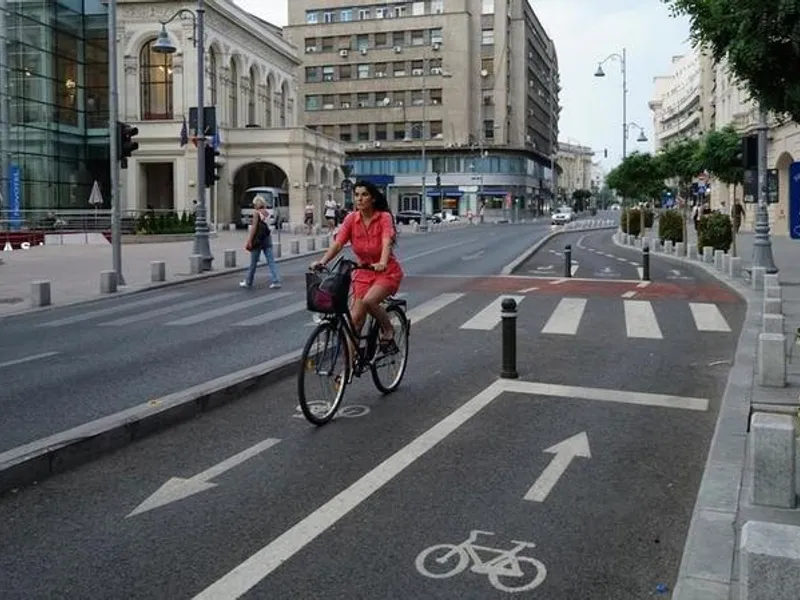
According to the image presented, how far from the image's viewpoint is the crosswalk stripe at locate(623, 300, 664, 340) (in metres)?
12.1

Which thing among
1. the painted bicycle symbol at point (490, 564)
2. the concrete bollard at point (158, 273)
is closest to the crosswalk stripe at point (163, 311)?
the concrete bollard at point (158, 273)

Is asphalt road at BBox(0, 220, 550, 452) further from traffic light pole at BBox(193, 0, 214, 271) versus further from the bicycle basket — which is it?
traffic light pole at BBox(193, 0, 214, 271)

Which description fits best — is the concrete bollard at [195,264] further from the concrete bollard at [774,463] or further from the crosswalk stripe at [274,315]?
the concrete bollard at [774,463]

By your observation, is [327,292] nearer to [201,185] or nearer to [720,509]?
[720,509]

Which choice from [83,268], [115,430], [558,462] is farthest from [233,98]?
[558,462]

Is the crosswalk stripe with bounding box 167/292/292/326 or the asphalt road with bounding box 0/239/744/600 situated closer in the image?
the asphalt road with bounding box 0/239/744/600

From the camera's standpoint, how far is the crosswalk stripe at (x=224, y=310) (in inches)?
549

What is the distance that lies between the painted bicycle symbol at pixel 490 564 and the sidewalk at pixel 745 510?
0.66m

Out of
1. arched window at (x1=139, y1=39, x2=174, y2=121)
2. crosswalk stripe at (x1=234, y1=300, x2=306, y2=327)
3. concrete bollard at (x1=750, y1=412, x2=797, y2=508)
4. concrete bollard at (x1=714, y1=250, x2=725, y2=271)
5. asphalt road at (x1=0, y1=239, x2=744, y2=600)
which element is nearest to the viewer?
asphalt road at (x1=0, y1=239, x2=744, y2=600)

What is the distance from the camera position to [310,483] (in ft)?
18.6

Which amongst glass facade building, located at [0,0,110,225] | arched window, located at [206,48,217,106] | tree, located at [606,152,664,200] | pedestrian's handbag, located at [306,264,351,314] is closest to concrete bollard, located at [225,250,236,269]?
pedestrian's handbag, located at [306,264,351,314]

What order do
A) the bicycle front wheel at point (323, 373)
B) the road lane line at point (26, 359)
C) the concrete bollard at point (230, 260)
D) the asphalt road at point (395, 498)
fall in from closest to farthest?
the asphalt road at point (395, 498) → the bicycle front wheel at point (323, 373) → the road lane line at point (26, 359) → the concrete bollard at point (230, 260)

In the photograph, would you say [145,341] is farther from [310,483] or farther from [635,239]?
[635,239]

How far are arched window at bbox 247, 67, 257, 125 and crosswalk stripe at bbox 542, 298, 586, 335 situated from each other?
54.7 metres
